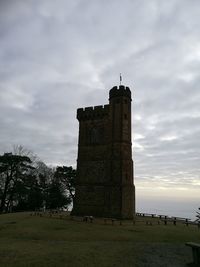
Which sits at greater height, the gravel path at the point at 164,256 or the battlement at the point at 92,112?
the battlement at the point at 92,112

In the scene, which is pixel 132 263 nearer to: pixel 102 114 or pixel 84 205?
pixel 84 205

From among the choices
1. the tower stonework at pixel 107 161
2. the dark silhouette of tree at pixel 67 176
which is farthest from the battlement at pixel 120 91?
the dark silhouette of tree at pixel 67 176

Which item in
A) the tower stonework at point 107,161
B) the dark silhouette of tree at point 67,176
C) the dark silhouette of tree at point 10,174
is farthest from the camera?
the dark silhouette of tree at point 67,176

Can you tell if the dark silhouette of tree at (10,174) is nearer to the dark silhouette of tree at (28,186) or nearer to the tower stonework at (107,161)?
the dark silhouette of tree at (28,186)

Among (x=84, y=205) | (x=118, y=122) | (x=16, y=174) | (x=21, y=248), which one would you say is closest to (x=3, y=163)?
(x=16, y=174)

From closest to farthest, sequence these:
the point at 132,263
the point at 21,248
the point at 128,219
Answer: the point at 132,263 → the point at 21,248 → the point at 128,219

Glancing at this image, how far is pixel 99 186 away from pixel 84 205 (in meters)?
3.41

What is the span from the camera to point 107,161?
4038 centimetres

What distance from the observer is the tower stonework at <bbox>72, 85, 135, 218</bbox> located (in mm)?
38000

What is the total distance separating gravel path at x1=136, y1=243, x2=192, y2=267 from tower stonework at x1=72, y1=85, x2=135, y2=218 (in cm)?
1919

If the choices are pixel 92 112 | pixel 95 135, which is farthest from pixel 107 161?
pixel 92 112

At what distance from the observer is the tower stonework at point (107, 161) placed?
38.0 m

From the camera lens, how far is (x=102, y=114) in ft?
142

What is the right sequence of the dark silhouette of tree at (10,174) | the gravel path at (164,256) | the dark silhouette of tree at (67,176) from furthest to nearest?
1. the dark silhouette of tree at (67,176)
2. the dark silhouette of tree at (10,174)
3. the gravel path at (164,256)
